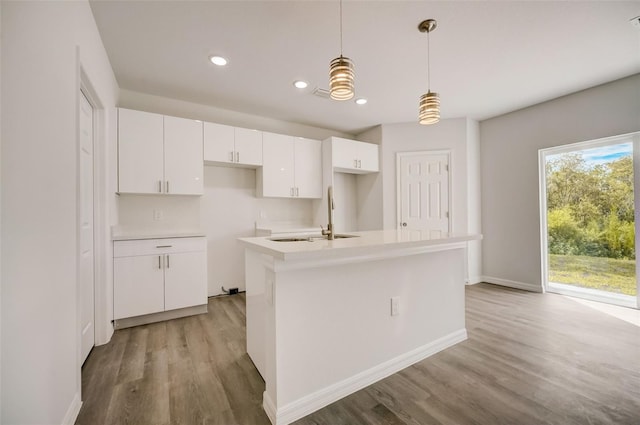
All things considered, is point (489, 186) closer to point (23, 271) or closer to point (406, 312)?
point (406, 312)

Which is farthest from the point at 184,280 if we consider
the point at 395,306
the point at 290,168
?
the point at 395,306

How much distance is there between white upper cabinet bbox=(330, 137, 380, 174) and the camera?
4.25 meters

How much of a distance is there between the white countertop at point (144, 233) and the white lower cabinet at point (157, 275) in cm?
4

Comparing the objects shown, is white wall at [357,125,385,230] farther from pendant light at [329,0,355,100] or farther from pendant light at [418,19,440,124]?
pendant light at [329,0,355,100]

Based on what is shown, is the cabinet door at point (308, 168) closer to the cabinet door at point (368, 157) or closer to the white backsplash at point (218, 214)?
the white backsplash at point (218, 214)

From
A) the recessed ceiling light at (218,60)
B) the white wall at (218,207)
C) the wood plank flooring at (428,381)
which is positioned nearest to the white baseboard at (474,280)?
the wood plank flooring at (428,381)

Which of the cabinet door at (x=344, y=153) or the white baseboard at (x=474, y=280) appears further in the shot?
the white baseboard at (x=474, y=280)

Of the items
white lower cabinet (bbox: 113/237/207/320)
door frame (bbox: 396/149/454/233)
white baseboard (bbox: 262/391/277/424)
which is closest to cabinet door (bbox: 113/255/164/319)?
white lower cabinet (bbox: 113/237/207/320)

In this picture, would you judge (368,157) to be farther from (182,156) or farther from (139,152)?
(139,152)

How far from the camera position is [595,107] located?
329 cm

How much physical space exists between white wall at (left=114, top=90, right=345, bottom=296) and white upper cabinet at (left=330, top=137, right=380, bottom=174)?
0.84 meters

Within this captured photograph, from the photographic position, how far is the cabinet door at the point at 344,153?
4.22 metres

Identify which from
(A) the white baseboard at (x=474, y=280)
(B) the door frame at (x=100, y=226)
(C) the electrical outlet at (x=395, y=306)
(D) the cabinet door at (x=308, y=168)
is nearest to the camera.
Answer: (C) the electrical outlet at (x=395, y=306)

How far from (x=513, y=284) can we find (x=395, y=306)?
3277 mm
